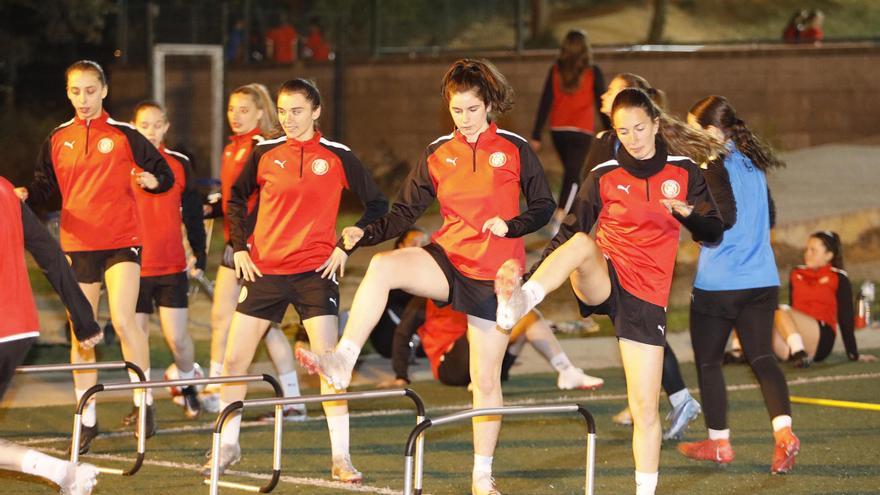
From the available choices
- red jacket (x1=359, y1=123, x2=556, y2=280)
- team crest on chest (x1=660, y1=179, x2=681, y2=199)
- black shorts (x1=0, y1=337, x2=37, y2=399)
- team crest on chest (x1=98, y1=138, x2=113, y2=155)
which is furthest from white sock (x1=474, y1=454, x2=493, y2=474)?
team crest on chest (x1=98, y1=138, x2=113, y2=155)

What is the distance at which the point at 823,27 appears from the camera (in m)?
21.7

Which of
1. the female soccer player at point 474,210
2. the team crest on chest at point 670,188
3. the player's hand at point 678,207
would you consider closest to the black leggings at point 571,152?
the female soccer player at point 474,210

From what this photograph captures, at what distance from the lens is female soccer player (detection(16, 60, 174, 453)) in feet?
27.5

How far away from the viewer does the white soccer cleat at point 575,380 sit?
10367 mm

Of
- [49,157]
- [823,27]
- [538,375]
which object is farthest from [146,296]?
[823,27]

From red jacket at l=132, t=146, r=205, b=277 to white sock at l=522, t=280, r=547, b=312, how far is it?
12.4 ft

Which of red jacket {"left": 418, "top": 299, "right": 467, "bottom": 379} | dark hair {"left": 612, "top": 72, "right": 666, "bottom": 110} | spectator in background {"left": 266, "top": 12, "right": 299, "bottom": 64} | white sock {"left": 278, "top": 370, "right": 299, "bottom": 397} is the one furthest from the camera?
spectator in background {"left": 266, "top": 12, "right": 299, "bottom": 64}

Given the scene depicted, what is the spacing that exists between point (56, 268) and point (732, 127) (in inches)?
149

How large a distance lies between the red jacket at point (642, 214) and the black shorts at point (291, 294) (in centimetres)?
150

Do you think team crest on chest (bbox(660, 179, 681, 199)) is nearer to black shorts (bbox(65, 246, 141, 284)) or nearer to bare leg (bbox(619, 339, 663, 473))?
bare leg (bbox(619, 339, 663, 473))

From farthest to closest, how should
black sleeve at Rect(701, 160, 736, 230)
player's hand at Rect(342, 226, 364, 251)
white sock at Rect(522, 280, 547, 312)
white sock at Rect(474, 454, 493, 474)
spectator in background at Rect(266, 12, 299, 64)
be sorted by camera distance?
spectator in background at Rect(266, 12, 299, 64) < black sleeve at Rect(701, 160, 736, 230) < white sock at Rect(474, 454, 493, 474) < player's hand at Rect(342, 226, 364, 251) < white sock at Rect(522, 280, 547, 312)

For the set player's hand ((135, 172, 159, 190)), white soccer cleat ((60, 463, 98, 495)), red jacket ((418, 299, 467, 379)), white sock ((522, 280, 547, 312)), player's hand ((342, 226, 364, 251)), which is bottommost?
red jacket ((418, 299, 467, 379))

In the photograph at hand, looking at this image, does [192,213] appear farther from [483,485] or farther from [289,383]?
[483,485]

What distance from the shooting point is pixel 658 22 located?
22.5m
